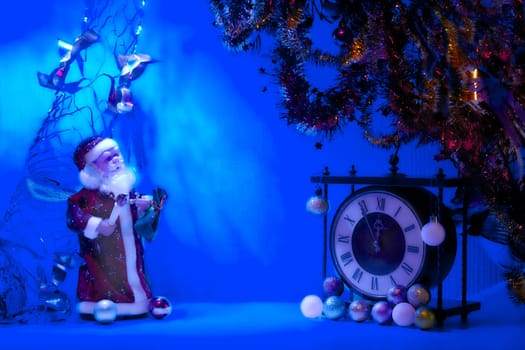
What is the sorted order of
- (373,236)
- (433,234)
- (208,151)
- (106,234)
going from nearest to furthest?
1. (433,234)
2. (373,236)
3. (106,234)
4. (208,151)

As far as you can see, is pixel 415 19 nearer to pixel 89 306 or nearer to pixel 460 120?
pixel 460 120

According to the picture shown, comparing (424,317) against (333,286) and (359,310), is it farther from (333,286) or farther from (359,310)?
(333,286)

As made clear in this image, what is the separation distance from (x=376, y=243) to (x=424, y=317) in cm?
27

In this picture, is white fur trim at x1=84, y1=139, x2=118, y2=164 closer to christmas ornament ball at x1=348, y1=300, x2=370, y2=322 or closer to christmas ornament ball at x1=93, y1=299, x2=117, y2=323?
christmas ornament ball at x1=93, y1=299, x2=117, y2=323

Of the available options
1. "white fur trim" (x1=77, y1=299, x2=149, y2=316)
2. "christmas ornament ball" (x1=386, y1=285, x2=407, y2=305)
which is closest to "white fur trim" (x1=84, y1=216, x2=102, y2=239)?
"white fur trim" (x1=77, y1=299, x2=149, y2=316)

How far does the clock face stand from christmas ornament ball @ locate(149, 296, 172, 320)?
546 millimetres

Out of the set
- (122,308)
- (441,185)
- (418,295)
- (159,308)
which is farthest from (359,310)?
(122,308)

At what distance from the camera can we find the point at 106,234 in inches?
98.5

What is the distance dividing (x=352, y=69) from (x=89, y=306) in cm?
109

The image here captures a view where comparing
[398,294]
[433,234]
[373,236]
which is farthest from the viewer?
[373,236]

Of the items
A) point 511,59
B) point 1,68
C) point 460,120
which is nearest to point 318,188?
point 460,120

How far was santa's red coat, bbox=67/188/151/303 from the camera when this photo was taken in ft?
8.23

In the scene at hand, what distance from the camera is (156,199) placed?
8.27ft

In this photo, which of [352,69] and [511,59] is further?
[352,69]
